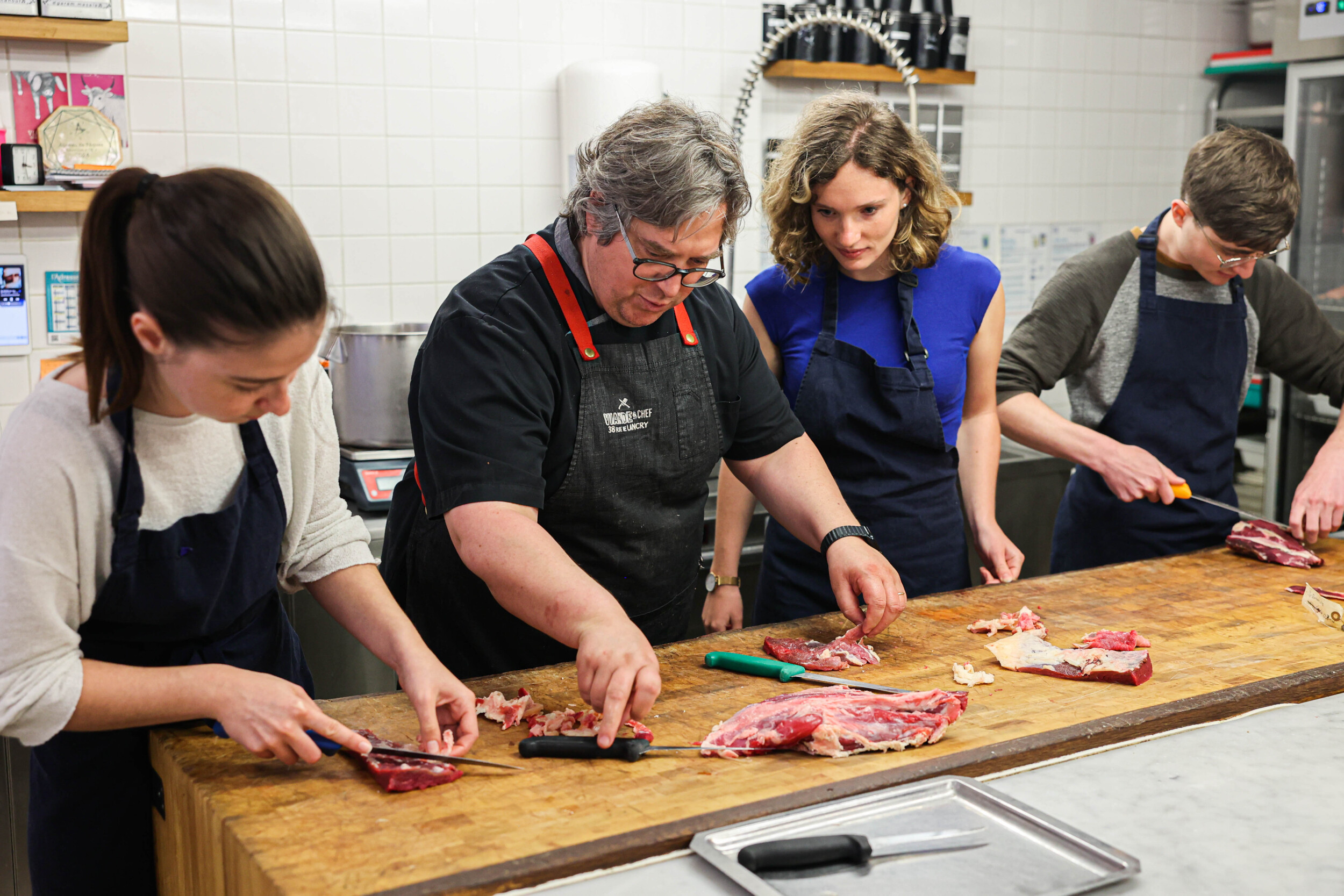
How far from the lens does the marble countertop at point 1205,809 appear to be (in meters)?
1.23

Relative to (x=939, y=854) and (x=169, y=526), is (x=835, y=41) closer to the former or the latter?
(x=169, y=526)

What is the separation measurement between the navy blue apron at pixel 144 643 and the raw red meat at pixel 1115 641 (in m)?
1.32

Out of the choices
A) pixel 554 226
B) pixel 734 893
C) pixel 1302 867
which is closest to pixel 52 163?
pixel 554 226

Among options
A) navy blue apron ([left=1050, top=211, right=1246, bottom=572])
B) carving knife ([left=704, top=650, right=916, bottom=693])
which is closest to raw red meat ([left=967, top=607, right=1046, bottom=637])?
carving knife ([left=704, top=650, right=916, bottom=693])

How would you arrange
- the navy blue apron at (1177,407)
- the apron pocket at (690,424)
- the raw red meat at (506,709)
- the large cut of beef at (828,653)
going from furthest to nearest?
the navy blue apron at (1177,407)
the apron pocket at (690,424)
the large cut of beef at (828,653)
the raw red meat at (506,709)

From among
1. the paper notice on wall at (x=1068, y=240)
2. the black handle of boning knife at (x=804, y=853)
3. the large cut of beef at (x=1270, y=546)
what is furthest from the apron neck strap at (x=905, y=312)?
the paper notice on wall at (x=1068, y=240)

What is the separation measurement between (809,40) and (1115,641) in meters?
2.65

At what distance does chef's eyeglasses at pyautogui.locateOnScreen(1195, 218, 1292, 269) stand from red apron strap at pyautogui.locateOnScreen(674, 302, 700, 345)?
4.21ft

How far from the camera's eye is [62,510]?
4.34 ft

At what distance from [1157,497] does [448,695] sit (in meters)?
1.78

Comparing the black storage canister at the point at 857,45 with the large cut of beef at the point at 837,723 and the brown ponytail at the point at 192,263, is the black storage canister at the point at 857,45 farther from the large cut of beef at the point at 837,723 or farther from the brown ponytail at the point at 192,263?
the brown ponytail at the point at 192,263

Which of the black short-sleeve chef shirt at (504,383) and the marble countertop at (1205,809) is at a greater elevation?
the black short-sleeve chef shirt at (504,383)

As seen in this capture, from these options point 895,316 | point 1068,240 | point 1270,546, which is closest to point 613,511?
point 895,316

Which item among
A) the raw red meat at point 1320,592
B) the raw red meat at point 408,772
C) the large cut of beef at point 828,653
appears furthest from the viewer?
the raw red meat at point 1320,592
